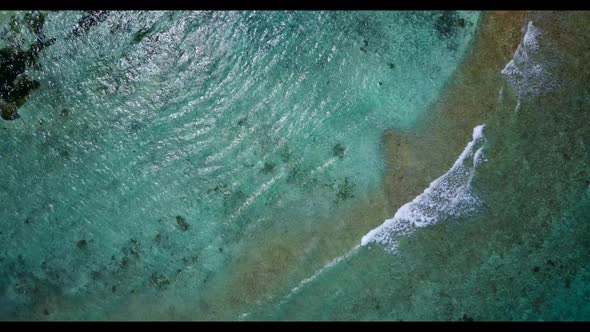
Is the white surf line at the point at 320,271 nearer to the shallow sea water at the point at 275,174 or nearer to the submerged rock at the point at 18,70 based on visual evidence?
the shallow sea water at the point at 275,174

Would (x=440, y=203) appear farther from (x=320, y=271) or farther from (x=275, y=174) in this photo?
(x=275, y=174)

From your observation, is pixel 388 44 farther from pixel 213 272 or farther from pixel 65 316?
pixel 65 316

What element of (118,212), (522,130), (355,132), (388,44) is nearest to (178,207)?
(118,212)

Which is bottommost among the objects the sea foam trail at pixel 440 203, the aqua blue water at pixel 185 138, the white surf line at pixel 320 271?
the white surf line at pixel 320 271

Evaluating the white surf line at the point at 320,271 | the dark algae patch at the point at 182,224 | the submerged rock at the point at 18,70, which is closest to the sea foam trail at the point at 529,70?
the white surf line at the point at 320,271

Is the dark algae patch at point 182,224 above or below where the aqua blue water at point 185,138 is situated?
below

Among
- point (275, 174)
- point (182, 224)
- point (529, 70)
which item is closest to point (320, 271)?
point (275, 174)
